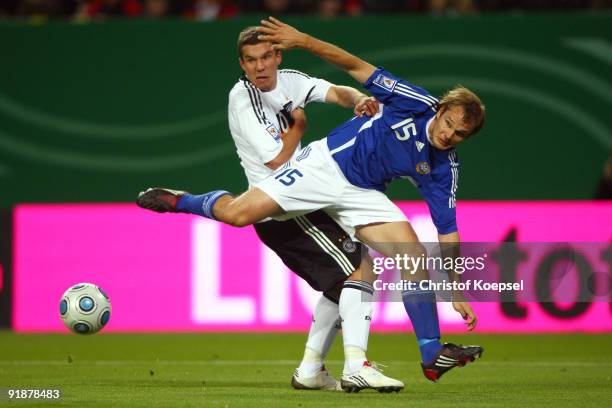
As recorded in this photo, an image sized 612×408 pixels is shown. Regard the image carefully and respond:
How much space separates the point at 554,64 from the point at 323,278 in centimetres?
871

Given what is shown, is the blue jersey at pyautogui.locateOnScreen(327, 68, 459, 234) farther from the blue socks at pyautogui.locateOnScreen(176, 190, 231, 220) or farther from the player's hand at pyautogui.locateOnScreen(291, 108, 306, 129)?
the blue socks at pyautogui.locateOnScreen(176, 190, 231, 220)

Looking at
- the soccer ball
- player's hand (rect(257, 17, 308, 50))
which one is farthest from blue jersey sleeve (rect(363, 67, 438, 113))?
the soccer ball

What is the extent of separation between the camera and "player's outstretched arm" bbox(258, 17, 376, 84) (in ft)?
24.0

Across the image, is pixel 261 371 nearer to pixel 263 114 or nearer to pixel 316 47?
pixel 263 114

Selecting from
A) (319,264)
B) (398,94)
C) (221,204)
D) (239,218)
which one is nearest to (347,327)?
(319,264)

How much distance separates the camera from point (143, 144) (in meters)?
15.7

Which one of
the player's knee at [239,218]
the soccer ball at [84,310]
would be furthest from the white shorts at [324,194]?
the soccer ball at [84,310]

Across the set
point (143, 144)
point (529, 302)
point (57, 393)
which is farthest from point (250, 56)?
point (143, 144)

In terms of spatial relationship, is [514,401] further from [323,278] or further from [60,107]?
[60,107]

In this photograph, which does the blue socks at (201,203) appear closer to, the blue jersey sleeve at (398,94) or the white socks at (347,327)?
the white socks at (347,327)

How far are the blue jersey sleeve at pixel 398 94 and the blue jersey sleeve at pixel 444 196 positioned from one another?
0.35 meters

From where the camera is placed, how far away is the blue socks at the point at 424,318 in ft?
23.5

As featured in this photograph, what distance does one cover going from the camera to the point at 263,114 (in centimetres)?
786

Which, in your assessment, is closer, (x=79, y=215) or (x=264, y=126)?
(x=264, y=126)
